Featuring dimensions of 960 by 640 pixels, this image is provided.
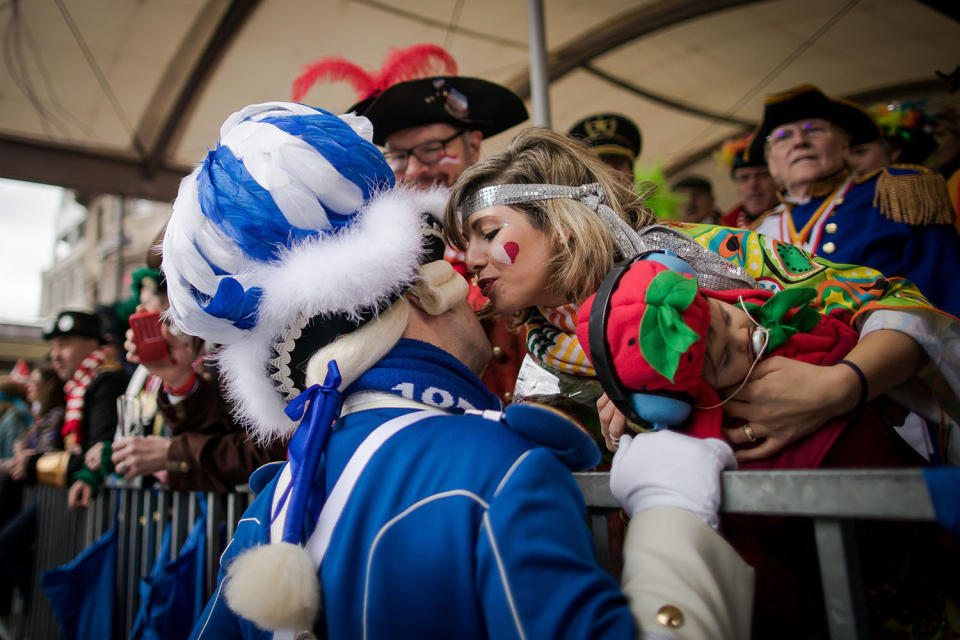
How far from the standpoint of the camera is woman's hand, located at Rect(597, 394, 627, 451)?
1.40 m

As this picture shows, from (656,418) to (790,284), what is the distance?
698 millimetres

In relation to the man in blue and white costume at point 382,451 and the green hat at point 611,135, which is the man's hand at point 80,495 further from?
the green hat at point 611,135

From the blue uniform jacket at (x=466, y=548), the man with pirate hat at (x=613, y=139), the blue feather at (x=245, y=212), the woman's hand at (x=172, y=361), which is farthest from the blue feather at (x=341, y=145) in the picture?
the man with pirate hat at (x=613, y=139)

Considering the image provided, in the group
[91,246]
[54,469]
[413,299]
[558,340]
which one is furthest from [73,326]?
[91,246]

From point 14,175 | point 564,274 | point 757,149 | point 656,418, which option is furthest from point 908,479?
point 14,175

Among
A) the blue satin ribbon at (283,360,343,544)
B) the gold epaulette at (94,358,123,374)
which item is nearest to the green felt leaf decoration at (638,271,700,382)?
the blue satin ribbon at (283,360,343,544)

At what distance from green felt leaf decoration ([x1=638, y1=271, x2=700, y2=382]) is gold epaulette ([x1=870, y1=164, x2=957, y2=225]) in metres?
2.03

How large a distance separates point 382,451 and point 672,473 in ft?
1.58

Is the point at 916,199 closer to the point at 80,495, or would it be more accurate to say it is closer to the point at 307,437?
the point at 307,437

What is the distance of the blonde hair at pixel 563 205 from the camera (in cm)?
165

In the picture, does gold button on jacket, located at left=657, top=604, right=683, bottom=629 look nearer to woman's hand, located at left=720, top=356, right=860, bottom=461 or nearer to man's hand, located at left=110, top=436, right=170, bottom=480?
woman's hand, located at left=720, top=356, right=860, bottom=461

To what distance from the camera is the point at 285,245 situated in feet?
4.16

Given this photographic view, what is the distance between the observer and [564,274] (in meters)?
1.67

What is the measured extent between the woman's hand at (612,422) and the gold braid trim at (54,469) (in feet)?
11.5
